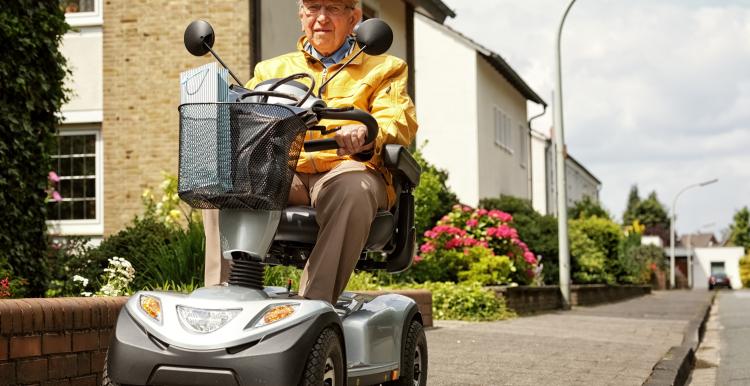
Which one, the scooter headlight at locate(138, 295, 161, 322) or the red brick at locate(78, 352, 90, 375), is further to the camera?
the red brick at locate(78, 352, 90, 375)

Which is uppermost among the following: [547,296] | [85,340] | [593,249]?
[593,249]

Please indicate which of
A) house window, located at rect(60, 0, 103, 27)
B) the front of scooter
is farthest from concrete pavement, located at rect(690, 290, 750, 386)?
house window, located at rect(60, 0, 103, 27)

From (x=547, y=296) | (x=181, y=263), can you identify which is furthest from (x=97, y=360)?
(x=547, y=296)

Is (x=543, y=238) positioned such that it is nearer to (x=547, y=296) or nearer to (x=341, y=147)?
(x=547, y=296)

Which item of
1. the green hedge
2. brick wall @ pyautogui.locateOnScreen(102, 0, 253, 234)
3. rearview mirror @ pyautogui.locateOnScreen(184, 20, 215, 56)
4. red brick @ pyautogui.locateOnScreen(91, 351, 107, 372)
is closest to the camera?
rearview mirror @ pyautogui.locateOnScreen(184, 20, 215, 56)

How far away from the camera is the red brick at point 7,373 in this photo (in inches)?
168

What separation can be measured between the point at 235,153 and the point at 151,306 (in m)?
0.57

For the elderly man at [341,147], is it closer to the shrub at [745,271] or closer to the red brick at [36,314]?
the red brick at [36,314]

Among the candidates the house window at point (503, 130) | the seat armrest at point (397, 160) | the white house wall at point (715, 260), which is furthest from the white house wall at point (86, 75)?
the white house wall at point (715, 260)

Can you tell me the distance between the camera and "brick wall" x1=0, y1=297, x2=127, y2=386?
170 inches

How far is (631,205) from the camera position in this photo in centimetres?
11431

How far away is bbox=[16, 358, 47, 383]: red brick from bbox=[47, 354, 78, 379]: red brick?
0.06 meters

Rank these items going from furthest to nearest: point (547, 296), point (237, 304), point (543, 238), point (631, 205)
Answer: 1. point (631, 205)
2. point (543, 238)
3. point (547, 296)
4. point (237, 304)

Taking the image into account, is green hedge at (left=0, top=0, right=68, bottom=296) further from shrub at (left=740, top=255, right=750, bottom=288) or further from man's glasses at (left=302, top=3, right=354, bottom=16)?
shrub at (left=740, top=255, right=750, bottom=288)
